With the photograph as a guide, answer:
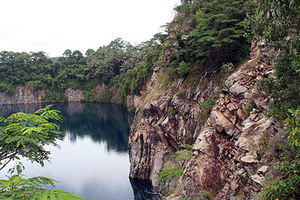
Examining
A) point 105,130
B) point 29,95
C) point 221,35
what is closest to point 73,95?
point 29,95

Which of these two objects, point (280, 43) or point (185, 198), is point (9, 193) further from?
point (185, 198)

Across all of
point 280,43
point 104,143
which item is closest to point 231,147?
point 280,43

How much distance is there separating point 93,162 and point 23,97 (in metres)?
65.4

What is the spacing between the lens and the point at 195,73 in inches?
870

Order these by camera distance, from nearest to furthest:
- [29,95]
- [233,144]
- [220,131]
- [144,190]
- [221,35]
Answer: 1. [233,144]
2. [220,131]
3. [221,35]
4. [144,190]
5. [29,95]

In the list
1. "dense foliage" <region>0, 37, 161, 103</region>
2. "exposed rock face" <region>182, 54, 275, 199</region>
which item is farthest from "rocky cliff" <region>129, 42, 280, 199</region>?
"dense foliage" <region>0, 37, 161, 103</region>

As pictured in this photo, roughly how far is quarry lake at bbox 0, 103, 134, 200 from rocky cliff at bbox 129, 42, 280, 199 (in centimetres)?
517

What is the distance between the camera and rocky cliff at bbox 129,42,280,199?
9.27 metres

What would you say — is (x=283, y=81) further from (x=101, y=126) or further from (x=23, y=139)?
(x=101, y=126)

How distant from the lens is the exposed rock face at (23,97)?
276ft

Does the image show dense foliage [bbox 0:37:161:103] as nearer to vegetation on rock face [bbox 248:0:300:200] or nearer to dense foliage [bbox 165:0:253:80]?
dense foliage [bbox 165:0:253:80]

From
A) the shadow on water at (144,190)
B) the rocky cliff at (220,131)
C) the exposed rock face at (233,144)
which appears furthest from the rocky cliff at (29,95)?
the exposed rock face at (233,144)

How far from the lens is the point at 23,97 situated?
8538cm

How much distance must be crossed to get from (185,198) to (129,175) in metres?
16.0
